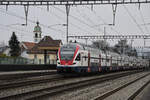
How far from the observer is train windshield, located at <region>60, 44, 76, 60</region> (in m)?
25.2

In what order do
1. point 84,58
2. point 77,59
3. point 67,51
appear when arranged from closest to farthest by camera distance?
point 77,59, point 67,51, point 84,58

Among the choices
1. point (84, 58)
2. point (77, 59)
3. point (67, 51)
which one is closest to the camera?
point (77, 59)

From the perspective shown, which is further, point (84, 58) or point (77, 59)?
point (84, 58)

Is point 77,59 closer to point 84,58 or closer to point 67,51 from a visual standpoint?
point 67,51

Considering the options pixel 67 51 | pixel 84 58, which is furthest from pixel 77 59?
pixel 84 58

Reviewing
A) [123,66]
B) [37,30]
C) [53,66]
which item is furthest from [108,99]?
[37,30]

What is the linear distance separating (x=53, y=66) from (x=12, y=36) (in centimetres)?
4856

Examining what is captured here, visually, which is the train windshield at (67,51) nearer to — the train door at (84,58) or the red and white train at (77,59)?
the red and white train at (77,59)

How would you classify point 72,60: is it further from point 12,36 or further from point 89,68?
point 12,36

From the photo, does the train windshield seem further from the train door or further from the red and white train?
the train door

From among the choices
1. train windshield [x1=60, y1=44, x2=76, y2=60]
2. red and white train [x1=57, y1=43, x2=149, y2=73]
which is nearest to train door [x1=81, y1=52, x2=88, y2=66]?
red and white train [x1=57, y1=43, x2=149, y2=73]

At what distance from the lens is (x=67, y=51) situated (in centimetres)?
2555

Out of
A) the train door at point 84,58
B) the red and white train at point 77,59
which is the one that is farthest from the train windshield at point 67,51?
the train door at point 84,58

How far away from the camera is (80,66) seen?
25672mm
